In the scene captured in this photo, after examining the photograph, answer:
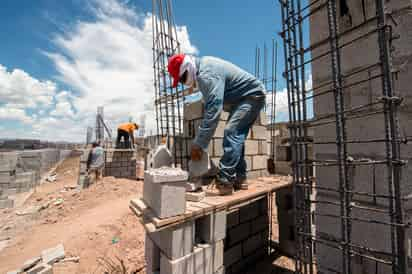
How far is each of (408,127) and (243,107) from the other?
4.26ft

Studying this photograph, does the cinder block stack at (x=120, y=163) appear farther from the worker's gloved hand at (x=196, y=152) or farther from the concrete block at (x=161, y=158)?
the worker's gloved hand at (x=196, y=152)

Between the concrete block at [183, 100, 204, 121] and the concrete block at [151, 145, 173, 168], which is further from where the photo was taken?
the concrete block at [183, 100, 204, 121]

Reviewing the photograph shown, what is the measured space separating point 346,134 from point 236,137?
96cm

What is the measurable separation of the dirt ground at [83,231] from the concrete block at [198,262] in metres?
1.97

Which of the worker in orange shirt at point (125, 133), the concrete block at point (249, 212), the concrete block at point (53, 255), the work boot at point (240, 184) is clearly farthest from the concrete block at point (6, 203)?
the work boot at point (240, 184)

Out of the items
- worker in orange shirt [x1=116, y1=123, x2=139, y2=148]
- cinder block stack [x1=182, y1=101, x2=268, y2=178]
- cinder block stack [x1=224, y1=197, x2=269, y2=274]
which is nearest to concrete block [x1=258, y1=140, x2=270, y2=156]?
cinder block stack [x1=182, y1=101, x2=268, y2=178]

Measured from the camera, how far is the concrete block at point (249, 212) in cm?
276

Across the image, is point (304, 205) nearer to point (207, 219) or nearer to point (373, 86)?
point (207, 219)

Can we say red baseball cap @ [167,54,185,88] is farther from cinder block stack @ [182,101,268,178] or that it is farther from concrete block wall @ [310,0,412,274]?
concrete block wall @ [310,0,412,274]

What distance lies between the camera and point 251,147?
10.2 ft

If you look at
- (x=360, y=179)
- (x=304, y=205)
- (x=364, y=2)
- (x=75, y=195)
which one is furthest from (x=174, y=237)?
(x=75, y=195)

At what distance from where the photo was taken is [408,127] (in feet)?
4.02

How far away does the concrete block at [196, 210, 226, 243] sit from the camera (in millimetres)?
1732

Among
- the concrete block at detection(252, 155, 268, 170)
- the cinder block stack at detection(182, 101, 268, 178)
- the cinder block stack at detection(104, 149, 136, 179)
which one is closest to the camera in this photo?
the cinder block stack at detection(182, 101, 268, 178)
